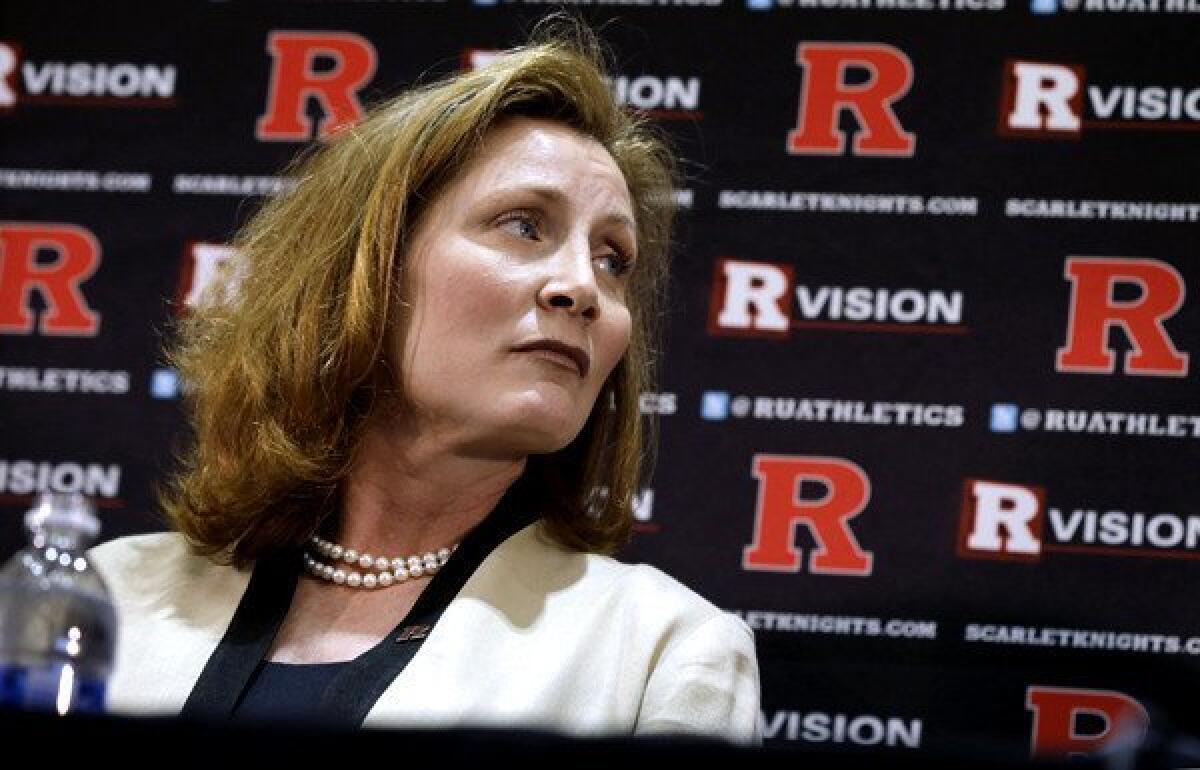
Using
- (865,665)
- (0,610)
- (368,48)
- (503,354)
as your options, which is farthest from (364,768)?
(368,48)

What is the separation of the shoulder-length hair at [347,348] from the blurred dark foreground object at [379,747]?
1270 mm

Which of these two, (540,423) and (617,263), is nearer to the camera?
(540,423)

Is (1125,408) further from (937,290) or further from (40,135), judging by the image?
(40,135)

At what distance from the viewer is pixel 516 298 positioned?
226 centimetres

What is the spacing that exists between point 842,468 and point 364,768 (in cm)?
235

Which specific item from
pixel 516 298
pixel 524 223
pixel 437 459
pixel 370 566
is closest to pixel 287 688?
pixel 370 566

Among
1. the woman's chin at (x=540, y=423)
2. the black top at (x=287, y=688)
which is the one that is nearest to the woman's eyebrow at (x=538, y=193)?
the woman's chin at (x=540, y=423)

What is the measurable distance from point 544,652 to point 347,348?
47 cm

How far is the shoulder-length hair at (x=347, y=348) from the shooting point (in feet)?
7.70

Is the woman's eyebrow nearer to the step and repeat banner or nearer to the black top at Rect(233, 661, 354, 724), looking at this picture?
the black top at Rect(233, 661, 354, 724)

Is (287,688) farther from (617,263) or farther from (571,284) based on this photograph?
(617,263)

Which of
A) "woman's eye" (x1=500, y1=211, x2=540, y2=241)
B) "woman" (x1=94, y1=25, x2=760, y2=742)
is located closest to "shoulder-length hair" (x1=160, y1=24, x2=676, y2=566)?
"woman" (x1=94, y1=25, x2=760, y2=742)

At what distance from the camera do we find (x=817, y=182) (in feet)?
11.3

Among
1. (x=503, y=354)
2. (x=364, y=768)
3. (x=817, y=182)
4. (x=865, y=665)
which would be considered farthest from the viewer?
(x=817, y=182)
